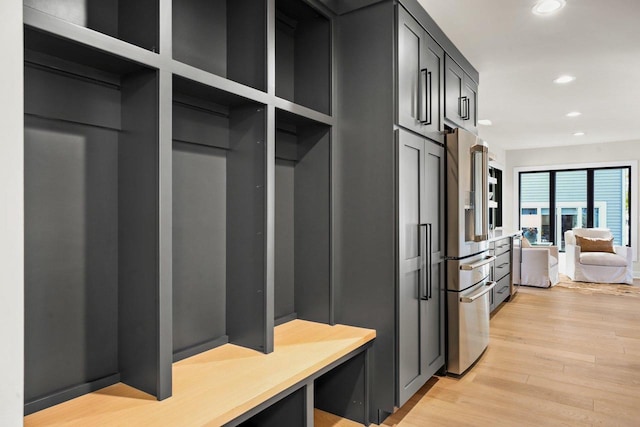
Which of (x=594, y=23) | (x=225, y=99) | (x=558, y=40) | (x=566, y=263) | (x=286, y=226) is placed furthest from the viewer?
(x=566, y=263)

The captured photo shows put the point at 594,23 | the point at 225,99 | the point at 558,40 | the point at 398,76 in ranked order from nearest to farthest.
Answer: the point at 225,99
the point at 398,76
the point at 594,23
the point at 558,40

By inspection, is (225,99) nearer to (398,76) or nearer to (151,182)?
(151,182)

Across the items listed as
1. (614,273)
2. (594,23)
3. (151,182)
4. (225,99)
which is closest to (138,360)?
(151,182)

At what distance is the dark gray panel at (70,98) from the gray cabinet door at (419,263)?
56.2 inches

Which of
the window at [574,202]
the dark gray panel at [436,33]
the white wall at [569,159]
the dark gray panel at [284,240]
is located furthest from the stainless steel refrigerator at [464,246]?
the white wall at [569,159]

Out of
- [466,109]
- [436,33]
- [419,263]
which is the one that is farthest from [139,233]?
[466,109]

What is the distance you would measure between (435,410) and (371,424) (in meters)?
0.43

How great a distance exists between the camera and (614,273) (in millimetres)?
6797

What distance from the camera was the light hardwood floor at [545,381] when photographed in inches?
94.9

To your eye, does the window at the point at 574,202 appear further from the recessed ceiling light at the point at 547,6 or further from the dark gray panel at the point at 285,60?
the dark gray panel at the point at 285,60

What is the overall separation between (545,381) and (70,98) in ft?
10.7

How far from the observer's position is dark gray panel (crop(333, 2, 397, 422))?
89.7 inches

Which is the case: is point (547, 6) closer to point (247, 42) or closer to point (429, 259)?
point (429, 259)

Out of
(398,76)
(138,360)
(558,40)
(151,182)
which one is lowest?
(138,360)
